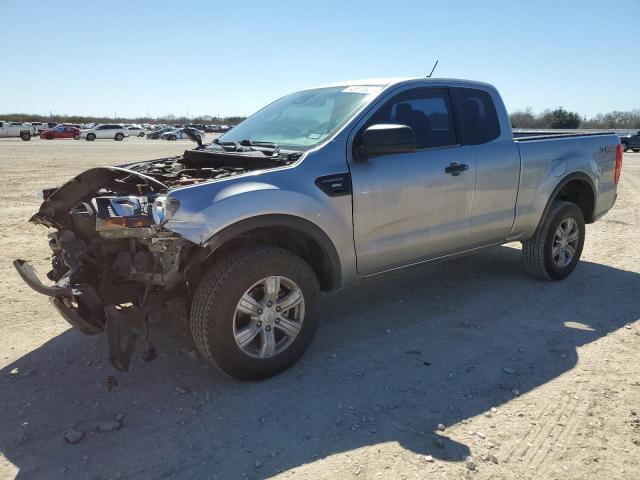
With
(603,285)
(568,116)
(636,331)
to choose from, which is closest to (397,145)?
(636,331)

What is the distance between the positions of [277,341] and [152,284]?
3.03 feet

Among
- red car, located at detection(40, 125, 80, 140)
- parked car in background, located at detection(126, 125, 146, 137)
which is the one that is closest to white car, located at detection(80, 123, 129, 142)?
red car, located at detection(40, 125, 80, 140)

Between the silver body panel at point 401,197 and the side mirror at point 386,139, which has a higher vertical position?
the side mirror at point 386,139

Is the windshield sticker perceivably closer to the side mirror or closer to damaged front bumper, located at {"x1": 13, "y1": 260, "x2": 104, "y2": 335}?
the side mirror

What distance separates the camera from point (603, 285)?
5.47 meters

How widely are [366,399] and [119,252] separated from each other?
1.80 meters

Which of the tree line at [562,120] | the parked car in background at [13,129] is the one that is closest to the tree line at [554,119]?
the tree line at [562,120]

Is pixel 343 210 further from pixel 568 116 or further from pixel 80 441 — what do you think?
pixel 568 116

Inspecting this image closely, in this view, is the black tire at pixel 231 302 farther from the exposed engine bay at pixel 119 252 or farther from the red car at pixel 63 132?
the red car at pixel 63 132

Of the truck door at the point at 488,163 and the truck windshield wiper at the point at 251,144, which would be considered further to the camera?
the truck door at the point at 488,163

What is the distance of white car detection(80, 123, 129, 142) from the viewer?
50906mm

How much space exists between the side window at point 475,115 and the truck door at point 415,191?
0.11 metres

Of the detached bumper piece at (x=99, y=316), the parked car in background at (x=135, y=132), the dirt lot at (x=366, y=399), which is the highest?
the parked car in background at (x=135, y=132)

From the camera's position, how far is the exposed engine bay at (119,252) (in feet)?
9.88
